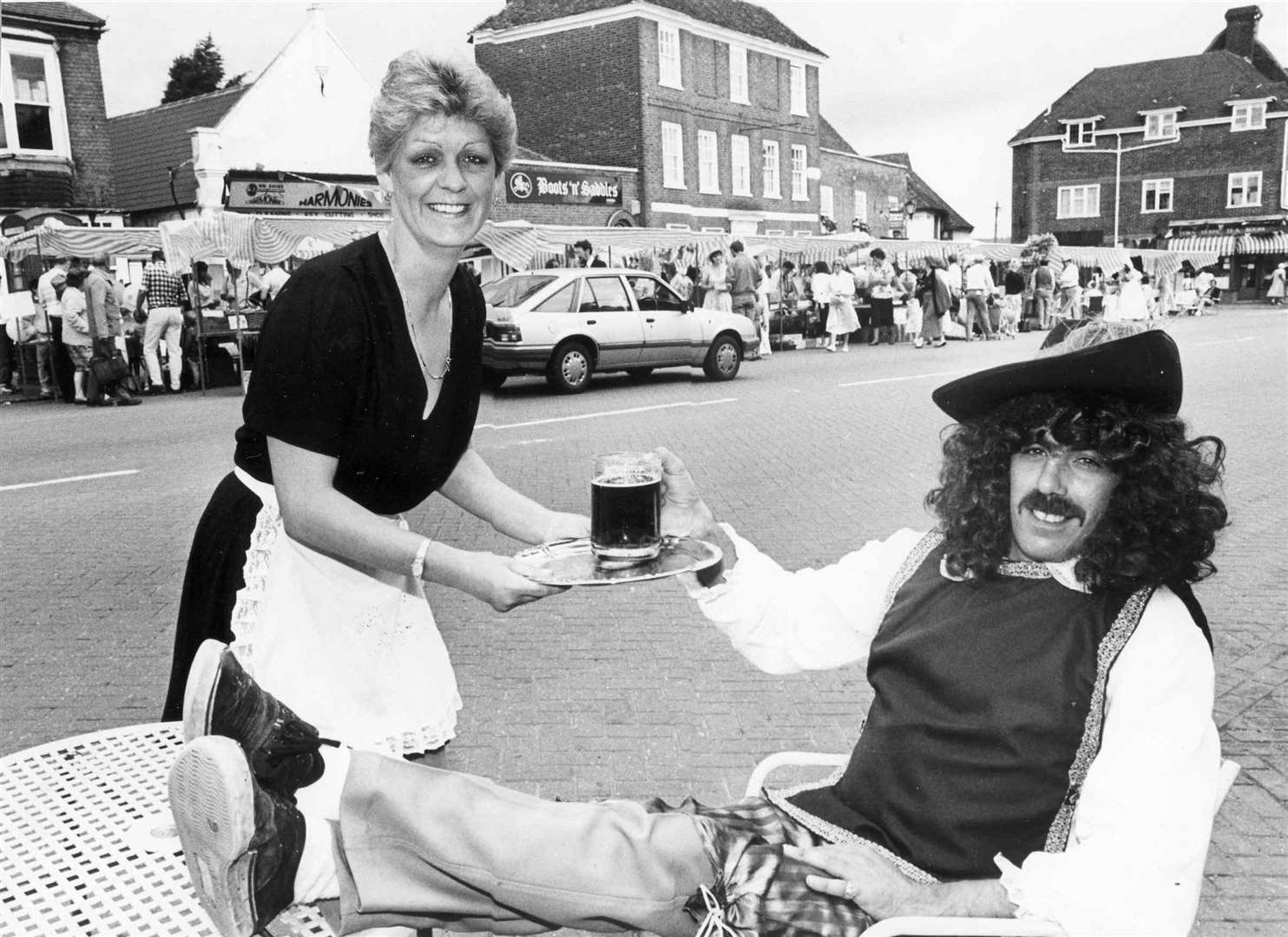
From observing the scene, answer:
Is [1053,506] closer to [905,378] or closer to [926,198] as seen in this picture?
[905,378]

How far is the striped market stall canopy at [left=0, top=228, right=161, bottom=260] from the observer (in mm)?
15578

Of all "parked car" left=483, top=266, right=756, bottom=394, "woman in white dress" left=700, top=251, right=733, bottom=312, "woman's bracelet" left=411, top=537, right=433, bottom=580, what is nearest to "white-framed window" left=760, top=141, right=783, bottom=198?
"woman in white dress" left=700, top=251, right=733, bottom=312

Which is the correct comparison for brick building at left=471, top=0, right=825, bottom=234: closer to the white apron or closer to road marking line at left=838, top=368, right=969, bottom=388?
road marking line at left=838, top=368, right=969, bottom=388

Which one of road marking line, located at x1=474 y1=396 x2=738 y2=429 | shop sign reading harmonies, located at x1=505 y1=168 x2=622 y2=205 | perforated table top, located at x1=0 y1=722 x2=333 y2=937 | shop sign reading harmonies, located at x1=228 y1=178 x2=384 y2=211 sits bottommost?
road marking line, located at x1=474 y1=396 x2=738 y2=429

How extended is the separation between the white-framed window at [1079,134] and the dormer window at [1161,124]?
2.61 meters

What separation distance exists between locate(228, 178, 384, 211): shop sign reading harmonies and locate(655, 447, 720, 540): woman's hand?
20760 mm

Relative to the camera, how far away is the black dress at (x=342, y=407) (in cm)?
207

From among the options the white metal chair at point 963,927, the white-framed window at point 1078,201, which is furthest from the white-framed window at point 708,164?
the white metal chair at point 963,927

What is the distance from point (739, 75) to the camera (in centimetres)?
3831

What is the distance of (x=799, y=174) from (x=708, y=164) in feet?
19.8

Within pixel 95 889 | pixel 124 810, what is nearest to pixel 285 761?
pixel 95 889

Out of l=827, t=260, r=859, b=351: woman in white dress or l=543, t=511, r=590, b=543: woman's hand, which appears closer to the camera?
l=543, t=511, r=590, b=543: woman's hand

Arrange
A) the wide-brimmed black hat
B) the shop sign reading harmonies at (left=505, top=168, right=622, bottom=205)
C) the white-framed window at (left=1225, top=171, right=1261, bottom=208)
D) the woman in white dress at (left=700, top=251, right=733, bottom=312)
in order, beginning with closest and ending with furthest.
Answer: the wide-brimmed black hat, the woman in white dress at (left=700, top=251, right=733, bottom=312), the shop sign reading harmonies at (left=505, top=168, right=622, bottom=205), the white-framed window at (left=1225, top=171, right=1261, bottom=208)

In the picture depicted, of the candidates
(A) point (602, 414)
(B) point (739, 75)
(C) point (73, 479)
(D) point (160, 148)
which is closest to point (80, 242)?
(C) point (73, 479)
